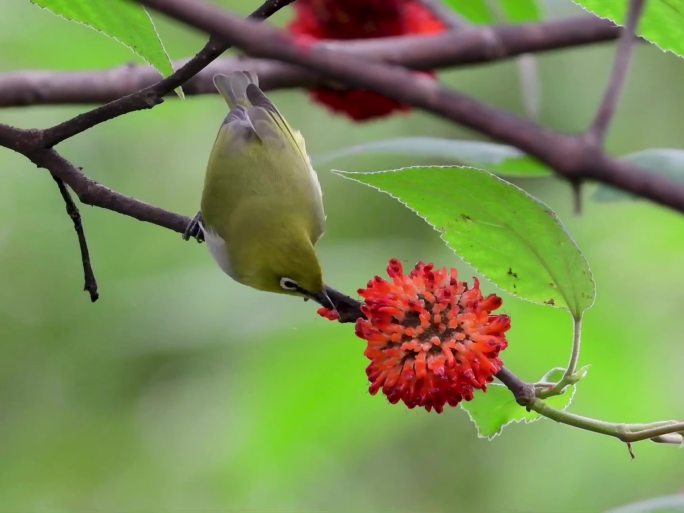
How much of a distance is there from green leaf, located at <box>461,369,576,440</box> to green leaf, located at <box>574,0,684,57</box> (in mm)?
573

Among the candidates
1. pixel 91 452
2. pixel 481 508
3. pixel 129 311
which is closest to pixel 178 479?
pixel 91 452

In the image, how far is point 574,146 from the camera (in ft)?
2.10

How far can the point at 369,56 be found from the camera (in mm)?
2865

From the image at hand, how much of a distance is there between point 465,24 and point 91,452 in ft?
8.84

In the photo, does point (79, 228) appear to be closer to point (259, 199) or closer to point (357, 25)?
point (259, 199)

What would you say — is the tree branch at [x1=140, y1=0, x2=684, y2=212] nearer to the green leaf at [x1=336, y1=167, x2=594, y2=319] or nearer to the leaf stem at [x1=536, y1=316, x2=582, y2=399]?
the green leaf at [x1=336, y1=167, x2=594, y2=319]

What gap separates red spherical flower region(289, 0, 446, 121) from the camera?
3346 millimetres

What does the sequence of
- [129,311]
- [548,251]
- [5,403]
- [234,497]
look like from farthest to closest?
[5,403] < [129,311] < [234,497] < [548,251]

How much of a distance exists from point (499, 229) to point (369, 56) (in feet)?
4.70

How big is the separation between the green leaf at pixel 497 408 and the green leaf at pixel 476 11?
5.05 feet

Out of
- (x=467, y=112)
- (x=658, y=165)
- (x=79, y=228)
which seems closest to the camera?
(x=467, y=112)

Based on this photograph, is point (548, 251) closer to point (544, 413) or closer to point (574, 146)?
point (544, 413)

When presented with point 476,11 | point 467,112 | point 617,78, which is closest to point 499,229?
point 617,78

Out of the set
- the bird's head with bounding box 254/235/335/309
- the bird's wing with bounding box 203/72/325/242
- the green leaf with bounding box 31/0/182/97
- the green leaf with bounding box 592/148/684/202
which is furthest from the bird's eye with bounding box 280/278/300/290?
the green leaf with bounding box 31/0/182/97
